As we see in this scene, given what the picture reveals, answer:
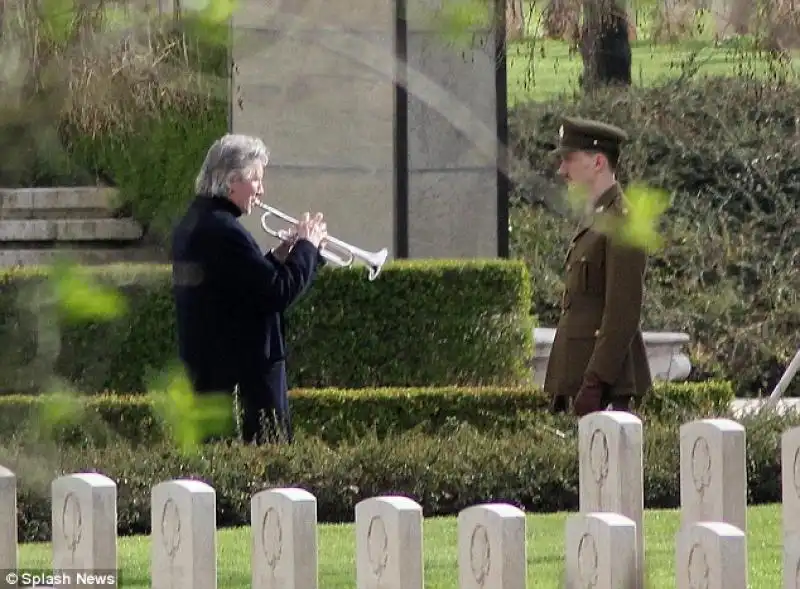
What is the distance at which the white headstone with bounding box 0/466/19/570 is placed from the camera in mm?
3395

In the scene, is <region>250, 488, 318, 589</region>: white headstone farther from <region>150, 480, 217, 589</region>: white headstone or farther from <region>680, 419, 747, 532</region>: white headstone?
<region>680, 419, 747, 532</region>: white headstone

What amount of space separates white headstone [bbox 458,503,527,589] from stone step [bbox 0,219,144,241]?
28.6 feet

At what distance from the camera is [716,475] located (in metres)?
4.02

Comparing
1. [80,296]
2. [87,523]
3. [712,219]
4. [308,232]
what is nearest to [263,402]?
[308,232]

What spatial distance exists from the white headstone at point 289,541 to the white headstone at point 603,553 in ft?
1.46

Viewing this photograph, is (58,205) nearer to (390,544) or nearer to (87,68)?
(390,544)

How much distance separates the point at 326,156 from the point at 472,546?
6320mm

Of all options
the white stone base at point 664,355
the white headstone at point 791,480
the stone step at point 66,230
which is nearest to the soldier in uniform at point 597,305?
the white headstone at point 791,480

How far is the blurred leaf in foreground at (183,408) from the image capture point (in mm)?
2188

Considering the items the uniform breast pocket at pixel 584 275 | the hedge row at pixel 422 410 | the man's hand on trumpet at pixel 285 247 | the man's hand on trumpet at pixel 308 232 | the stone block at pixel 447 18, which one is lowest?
the hedge row at pixel 422 410

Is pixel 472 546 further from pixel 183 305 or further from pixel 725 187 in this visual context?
pixel 725 187

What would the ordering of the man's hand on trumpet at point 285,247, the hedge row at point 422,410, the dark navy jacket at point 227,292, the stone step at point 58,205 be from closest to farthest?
the dark navy jacket at point 227,292 < the man's hand on trumpet at point 285,247 < the hedge row at point 422,410 < the stone step at point 58,205

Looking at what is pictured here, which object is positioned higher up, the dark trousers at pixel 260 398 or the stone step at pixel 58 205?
the stone step at pixel 58 205

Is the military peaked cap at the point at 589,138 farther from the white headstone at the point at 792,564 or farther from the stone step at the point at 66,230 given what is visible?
the stone step at the point at 66,230
